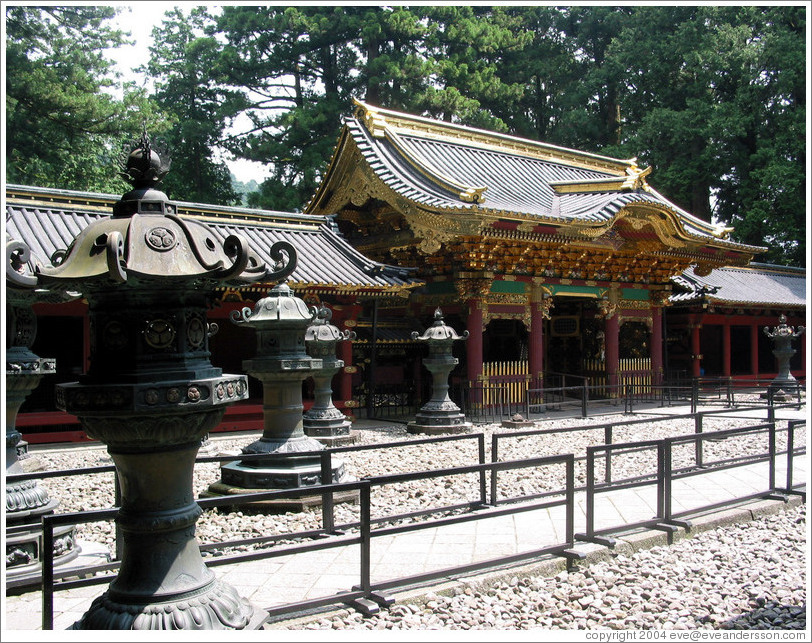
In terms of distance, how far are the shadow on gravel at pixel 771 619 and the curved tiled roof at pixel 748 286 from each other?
17685 millimetres

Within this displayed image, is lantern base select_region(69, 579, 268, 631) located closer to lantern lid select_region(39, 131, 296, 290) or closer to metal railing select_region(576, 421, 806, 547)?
lantern lid select_region(39, 131, 296, 290)

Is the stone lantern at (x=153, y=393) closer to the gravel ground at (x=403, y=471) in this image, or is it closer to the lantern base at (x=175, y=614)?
the lantern base at (x=175, y=614)

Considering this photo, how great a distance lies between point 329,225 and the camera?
17453 millimetres

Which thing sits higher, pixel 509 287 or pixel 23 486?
pixel 509 287

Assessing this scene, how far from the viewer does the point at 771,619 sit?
5113mm

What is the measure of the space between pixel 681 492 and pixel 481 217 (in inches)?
316

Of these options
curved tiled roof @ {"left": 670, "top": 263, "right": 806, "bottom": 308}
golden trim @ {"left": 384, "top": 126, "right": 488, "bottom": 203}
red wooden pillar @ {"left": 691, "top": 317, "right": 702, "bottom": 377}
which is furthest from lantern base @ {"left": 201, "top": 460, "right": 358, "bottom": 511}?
red wooden pillar @ {"left": 691, "top": 317, "right": 702, "bottom": 377}

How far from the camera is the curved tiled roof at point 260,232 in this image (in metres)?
12.9

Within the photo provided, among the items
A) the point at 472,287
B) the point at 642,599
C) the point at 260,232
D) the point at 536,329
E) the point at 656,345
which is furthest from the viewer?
the point at 656,345

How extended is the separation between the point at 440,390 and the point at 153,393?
35.2ft

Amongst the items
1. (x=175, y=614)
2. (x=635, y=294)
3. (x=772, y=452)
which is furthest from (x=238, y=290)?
(x=635, y=294)

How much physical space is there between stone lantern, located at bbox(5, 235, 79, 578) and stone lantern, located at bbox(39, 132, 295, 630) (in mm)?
1696

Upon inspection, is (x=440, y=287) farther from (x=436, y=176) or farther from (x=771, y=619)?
(x=771, y=619)

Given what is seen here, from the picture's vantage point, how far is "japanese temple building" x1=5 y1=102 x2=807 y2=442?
47.8ft
